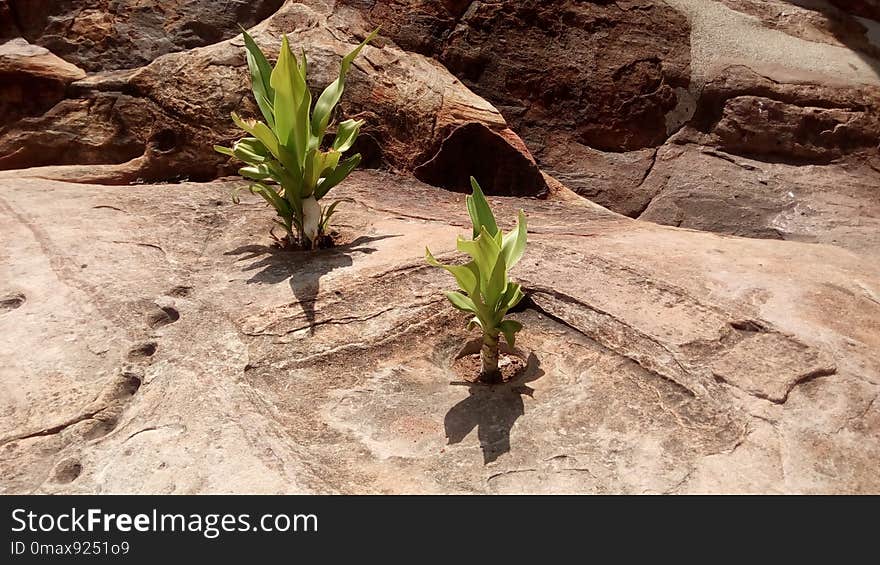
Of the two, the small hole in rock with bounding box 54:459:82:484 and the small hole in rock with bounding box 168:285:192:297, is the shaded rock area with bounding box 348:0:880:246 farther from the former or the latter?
the small hole in rock with bounding box 54:459:82:484

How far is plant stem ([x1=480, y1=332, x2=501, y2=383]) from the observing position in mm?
2082

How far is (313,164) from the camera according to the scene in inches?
108

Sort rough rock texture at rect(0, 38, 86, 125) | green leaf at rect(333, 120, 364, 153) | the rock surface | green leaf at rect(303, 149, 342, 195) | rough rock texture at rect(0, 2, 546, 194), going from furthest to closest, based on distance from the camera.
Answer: rough rock texture at rect(0, 38, 86, 125) → rough rock texture at rect(0, 2, 546, 194) → green leaf at rect(333, 120, 364, 153) → green leaf at rect(303, 149, 342, 195) → the rock surface

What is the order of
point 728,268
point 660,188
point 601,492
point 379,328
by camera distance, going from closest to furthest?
point 601,492 → point 379,328 → point 728,268 → point 660,188

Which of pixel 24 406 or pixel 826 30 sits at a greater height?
pixel 826 30

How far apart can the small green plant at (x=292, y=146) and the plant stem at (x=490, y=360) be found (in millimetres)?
995

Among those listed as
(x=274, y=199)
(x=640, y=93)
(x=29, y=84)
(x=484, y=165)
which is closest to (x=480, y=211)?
(x=274, y=199)

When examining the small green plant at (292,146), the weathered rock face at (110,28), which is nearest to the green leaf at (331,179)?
the small green plant at (292,146)

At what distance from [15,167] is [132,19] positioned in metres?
1.06

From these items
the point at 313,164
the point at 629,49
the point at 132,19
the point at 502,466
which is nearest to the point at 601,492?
the point at 502,466

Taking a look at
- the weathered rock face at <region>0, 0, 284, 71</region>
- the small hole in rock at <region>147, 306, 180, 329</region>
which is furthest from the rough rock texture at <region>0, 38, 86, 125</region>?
the small hole in rock at <region>147, 306, 180, 329</region>

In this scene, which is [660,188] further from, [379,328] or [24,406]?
[24,406]

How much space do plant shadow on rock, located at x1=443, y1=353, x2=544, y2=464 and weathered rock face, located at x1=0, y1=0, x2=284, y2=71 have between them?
10.4ft

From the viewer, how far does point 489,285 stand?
2.01 meters
